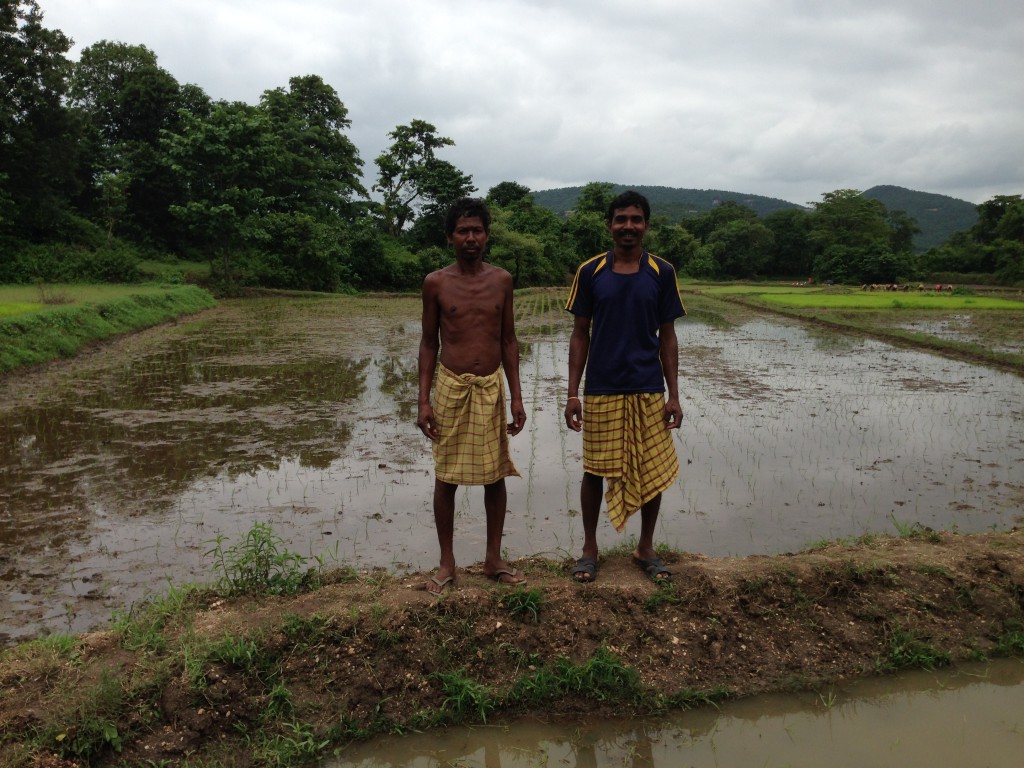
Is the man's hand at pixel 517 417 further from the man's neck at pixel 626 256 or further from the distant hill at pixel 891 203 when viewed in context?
the distant hill at pixel 891 203

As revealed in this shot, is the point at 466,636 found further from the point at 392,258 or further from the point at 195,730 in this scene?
the point at 392,258

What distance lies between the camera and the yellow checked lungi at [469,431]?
2.90 meters

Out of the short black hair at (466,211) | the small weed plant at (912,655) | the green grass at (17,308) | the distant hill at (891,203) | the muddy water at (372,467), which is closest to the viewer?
the small weed plant at (912,655)

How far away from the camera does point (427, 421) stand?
2.96 m

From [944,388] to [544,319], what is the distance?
10.7 metres

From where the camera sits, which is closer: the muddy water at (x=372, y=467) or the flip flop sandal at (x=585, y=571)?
the flip flop sandal at (x=585, y=571)

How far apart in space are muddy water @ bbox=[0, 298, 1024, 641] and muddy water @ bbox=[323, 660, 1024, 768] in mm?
1347

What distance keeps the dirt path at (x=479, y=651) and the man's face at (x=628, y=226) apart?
1525 millimetres

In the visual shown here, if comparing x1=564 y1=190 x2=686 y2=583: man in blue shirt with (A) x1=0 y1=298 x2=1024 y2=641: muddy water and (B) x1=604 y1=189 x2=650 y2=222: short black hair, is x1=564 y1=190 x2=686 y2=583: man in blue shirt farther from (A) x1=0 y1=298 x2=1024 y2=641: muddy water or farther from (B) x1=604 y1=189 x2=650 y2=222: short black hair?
(A) x1=0 y1=298 x2=1024 y2=641: muddy water

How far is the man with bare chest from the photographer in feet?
9.54

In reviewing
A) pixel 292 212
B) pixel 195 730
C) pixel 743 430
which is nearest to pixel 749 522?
pixel 743 430

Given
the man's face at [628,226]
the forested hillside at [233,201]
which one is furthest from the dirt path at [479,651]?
the forested hillside at [233,201]

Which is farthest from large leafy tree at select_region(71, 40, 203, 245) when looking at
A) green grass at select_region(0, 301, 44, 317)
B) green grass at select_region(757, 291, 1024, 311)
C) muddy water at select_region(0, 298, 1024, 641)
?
green grass at select_region(757, 291, 1024, 311)

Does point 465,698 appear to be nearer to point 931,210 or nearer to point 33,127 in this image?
point 33,127
